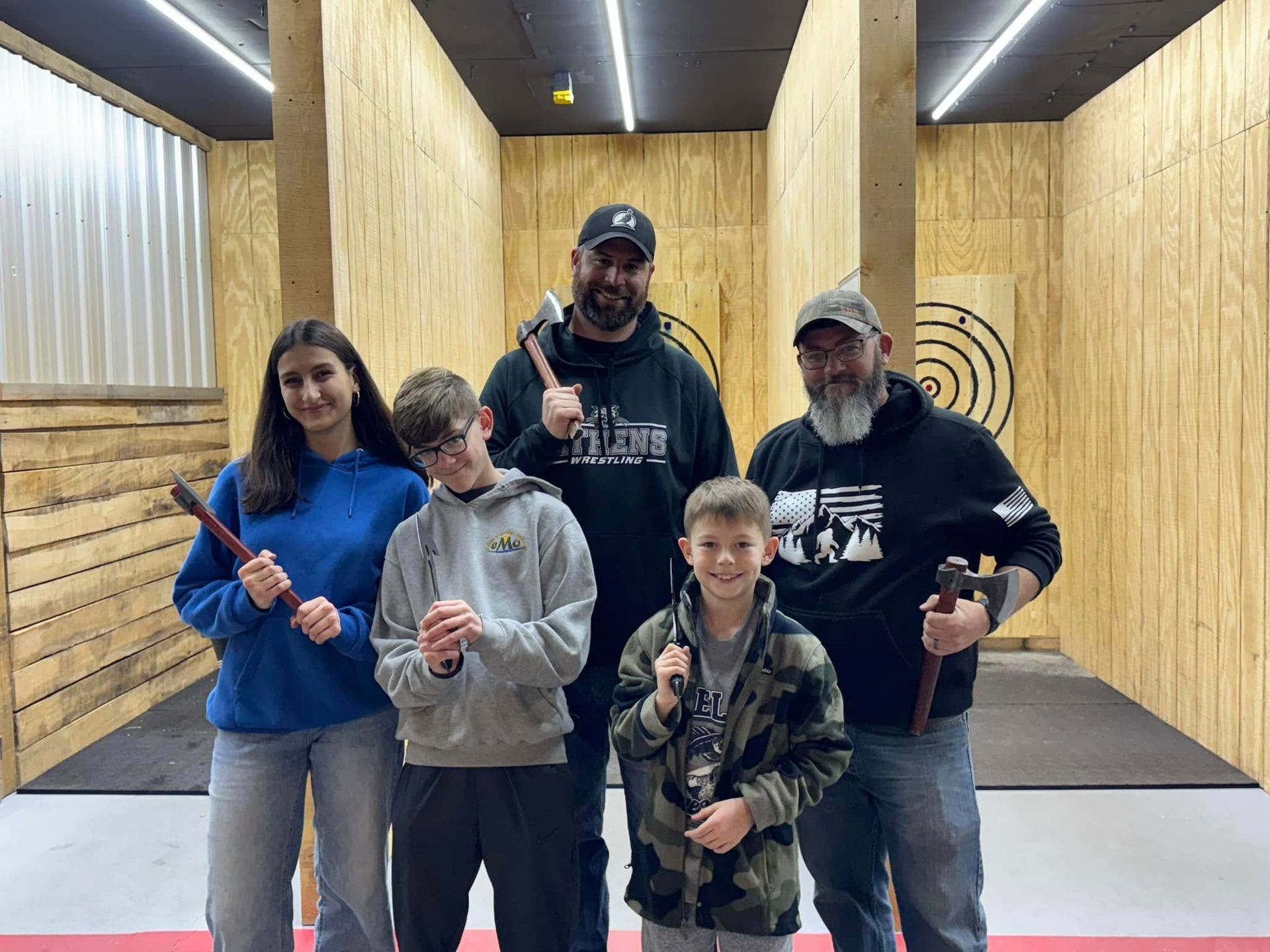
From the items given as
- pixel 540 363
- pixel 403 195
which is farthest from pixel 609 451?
pixel 403 195

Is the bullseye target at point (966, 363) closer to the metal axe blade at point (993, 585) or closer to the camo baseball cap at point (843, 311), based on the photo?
the camo baseball cap at point (843, 311)

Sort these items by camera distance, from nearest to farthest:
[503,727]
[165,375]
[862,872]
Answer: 1. [503,727]
2. [862,872]
3. [165,375]

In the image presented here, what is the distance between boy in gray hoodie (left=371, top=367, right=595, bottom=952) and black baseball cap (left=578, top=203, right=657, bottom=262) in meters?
0.43

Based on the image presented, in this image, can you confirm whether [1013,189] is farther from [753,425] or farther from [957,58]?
[753,425]

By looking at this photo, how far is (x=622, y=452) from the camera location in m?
1.80

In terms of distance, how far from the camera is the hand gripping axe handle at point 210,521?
145 centimetres

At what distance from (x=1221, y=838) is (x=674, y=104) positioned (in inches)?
154

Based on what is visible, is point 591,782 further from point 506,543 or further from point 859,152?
point 859,152

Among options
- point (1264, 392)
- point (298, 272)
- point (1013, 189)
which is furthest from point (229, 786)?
point (1013, 189)

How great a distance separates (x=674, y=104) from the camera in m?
4.68

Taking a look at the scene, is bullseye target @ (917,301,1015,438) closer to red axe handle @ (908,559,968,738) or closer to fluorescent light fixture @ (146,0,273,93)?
fluorescent light fixture @ (146,0,273,93)

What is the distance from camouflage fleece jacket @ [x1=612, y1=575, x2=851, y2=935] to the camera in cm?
144

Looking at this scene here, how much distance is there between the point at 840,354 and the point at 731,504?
0.42 meters

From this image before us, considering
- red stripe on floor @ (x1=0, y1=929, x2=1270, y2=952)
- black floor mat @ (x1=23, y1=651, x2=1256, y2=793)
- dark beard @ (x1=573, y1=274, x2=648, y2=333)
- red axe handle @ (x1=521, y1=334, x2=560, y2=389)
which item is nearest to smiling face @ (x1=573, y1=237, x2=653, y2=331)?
dark beard @ (x1=573, y1=274, x2=648, y2=333)
